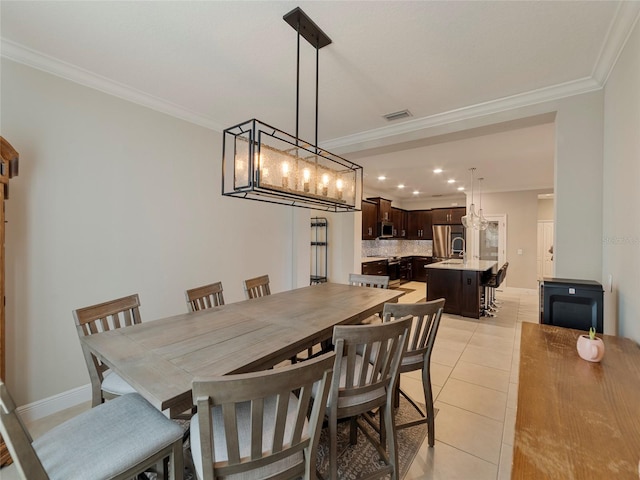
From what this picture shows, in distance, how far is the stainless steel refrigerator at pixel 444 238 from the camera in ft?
27.6

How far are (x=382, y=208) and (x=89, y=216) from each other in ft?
21.3

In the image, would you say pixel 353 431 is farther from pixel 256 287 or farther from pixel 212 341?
pixel 256 287

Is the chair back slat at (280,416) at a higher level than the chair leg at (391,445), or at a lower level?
higher

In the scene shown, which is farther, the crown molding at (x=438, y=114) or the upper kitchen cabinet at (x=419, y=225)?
the upper kitchen cabinet at (x=419, y=225)

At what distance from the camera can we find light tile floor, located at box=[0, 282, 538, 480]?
169cm

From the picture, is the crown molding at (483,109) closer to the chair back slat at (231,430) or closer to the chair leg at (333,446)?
the chair leg at (333,446)

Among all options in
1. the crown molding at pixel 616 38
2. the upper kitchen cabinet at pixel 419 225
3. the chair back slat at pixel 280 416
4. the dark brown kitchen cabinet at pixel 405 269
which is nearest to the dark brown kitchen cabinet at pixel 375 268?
the dark brown kitchen cabinet at pixel 405 269

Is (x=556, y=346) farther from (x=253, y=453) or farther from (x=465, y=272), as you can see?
(x=465, y=272)

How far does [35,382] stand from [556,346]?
11.6 feet

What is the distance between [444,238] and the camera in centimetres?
857

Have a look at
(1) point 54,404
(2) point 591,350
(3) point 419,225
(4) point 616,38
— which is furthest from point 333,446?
(3) point 419,225

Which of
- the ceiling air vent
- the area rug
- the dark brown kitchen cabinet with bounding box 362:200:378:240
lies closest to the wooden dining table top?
the area rug

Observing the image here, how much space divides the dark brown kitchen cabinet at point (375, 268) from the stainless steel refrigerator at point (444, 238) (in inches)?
81.2

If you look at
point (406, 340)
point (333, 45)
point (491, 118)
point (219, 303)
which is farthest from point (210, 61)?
point (491, 118)
